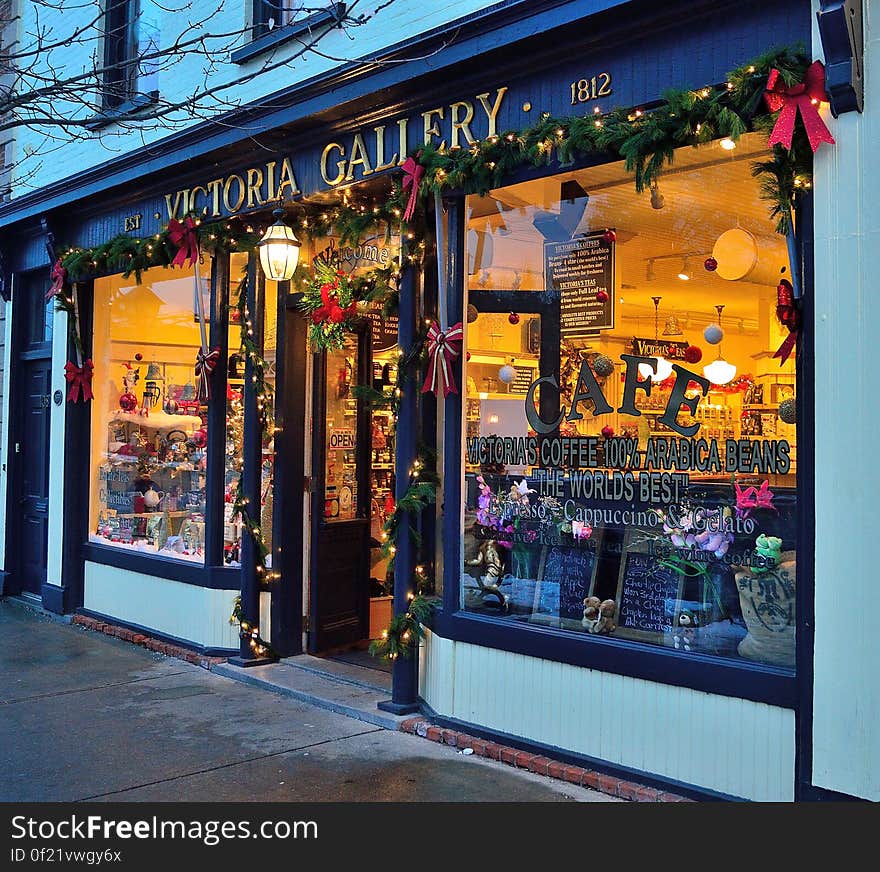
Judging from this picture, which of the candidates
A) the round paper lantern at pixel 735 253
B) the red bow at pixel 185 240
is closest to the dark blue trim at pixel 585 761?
the round paper lantern at pixel 735 253

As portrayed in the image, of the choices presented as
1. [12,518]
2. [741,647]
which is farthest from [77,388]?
[741,647]

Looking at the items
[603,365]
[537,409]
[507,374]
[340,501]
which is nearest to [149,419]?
[340,501]

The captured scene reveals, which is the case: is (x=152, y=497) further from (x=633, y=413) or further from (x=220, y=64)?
(x=633, y=413)

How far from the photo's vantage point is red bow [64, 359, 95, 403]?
31.7 feet

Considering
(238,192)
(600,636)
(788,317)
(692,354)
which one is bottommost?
(600,636)

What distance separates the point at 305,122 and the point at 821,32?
150 inches

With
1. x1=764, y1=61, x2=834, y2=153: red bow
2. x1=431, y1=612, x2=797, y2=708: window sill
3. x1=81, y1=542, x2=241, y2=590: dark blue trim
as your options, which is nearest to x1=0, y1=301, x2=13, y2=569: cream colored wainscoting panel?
x1=81, y1=542, x2=241, y2=590: dark blue trim

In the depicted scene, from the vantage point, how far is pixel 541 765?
5.36 metres

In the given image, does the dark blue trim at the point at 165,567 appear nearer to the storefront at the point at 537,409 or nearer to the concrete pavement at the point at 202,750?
the storefront at the point at 537,409

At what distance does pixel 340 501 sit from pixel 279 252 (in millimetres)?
2185

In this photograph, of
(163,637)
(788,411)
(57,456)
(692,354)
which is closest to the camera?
(788,411)

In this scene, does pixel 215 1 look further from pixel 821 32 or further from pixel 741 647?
pixel 741 647

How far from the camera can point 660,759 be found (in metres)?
4.96

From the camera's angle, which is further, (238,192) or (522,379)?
(238,192)
